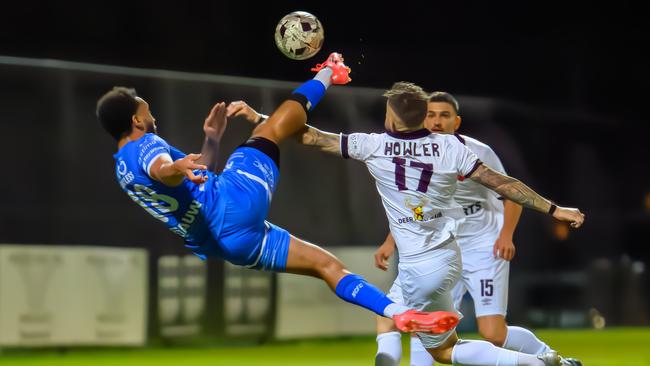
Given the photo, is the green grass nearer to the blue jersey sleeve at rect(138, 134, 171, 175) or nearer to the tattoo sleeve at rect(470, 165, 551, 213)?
the tattoo sleeve at rect(470, 165, 551, 213)

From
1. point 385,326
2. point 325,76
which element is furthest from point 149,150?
point 385,326

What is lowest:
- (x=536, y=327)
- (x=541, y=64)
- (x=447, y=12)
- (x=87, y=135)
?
(x=536, y=327)

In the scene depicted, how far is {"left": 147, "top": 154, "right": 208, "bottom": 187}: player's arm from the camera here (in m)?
4.26

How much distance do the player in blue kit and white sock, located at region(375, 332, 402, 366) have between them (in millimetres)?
549

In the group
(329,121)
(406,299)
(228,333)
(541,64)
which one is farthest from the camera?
(541,64)

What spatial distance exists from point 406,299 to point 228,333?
3.91 m

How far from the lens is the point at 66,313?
25.6 ft

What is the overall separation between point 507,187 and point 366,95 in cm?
486

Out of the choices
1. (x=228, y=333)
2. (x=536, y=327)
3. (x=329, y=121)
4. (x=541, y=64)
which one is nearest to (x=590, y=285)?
(x=536, y=327)

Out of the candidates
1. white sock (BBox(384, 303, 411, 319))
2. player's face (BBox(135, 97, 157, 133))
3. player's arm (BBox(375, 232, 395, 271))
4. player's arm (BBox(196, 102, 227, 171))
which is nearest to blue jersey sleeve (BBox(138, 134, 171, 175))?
player's face (BBox(135, 97, 157, 133))

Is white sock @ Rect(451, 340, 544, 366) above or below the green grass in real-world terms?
above

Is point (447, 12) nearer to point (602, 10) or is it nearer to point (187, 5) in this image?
point (602, 10)

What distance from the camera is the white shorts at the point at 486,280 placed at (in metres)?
5.71

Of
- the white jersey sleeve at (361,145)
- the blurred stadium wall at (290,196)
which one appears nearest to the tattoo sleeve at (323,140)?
the white jersey sleeve at (361,145)
